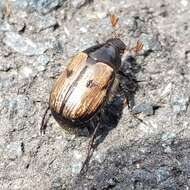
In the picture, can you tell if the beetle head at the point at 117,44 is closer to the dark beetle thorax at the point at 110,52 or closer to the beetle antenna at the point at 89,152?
the dark beetle thorax at the point at 110,52

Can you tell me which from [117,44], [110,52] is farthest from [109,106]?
[117,44]

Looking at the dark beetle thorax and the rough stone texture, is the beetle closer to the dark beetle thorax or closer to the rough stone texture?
the dark beetle thorax

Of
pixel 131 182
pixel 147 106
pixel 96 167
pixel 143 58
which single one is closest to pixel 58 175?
pixel 96 167

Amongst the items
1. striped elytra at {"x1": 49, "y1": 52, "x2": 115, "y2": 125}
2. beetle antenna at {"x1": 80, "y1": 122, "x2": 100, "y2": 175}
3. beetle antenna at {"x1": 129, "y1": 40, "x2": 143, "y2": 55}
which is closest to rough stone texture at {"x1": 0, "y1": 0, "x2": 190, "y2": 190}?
beetle antenna at {"x1": 80, "y1": 122, "x2": 100, "y2": 175}

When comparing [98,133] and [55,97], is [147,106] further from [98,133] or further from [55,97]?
[55,97]

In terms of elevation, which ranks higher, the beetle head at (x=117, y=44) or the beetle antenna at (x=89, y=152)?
the beetle head at (x=117, y=44)

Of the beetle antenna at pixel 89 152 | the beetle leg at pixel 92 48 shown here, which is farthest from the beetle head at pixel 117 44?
the beetle antenna at pixel 89 152
